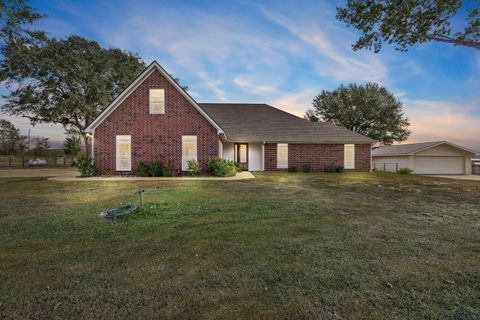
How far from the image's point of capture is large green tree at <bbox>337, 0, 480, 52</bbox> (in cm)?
776

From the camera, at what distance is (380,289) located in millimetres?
2578

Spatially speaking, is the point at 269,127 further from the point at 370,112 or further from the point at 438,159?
the point at 370,112

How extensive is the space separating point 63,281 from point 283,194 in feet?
23.1

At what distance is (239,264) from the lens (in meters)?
3.16

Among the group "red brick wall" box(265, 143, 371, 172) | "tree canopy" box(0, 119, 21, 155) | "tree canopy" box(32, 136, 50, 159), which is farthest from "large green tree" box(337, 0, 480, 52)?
"tree canopy" box(0, 119, 21, 155)

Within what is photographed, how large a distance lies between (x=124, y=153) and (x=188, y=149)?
387 centimetres

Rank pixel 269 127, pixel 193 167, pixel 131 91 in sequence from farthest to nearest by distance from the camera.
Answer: pixel 269 127
pixel 193 167
pixel 131 91

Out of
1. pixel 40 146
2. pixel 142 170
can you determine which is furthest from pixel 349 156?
pixel 40 146

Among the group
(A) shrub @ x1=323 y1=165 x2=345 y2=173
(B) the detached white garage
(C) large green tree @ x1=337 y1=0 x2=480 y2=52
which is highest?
(C) large green tree @ x1=337 y1=0 x2=480 y2=52

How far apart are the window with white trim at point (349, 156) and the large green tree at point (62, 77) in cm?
2259

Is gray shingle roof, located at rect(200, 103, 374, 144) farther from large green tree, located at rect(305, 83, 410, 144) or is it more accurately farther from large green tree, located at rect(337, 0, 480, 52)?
large green tree, located at rect(305, 83, 410, 144)

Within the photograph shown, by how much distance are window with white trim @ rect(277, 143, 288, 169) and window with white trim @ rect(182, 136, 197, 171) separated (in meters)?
7.52

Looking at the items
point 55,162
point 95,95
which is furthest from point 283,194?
point 55,162

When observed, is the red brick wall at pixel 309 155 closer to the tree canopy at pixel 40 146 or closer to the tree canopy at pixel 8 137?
the tree canopy at pixel 40 146
